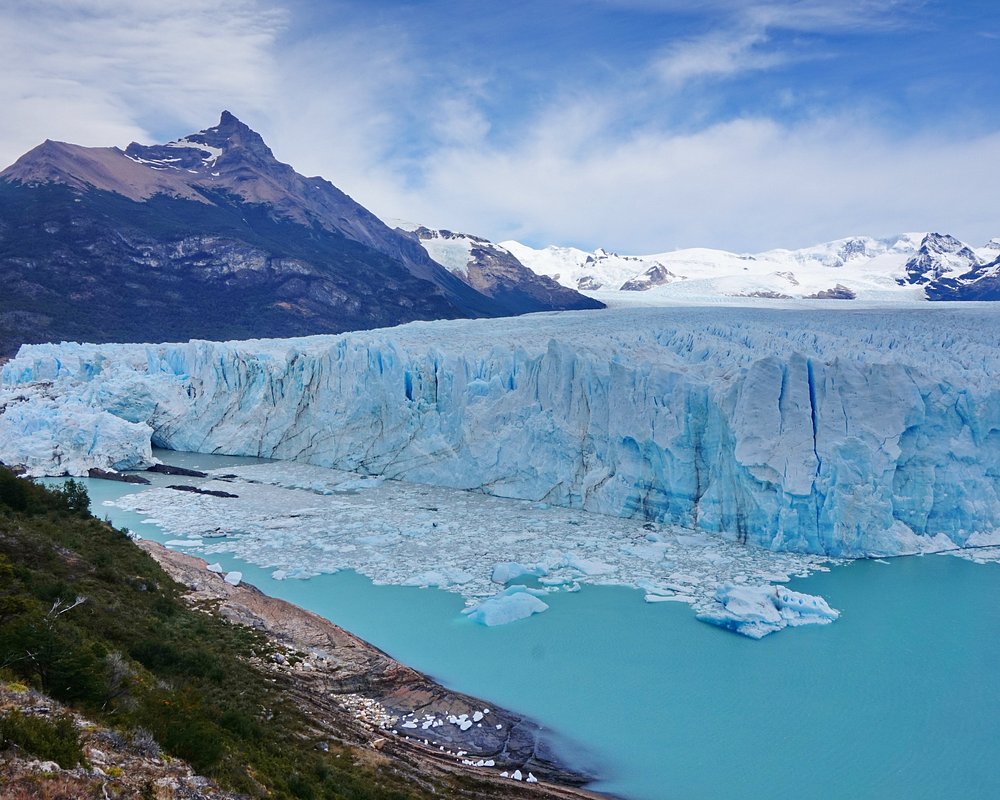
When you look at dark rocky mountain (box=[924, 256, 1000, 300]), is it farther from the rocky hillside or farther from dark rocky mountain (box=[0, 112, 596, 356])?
the rocky hillside

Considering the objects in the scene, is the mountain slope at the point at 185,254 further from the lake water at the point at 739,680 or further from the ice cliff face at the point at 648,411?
the lake water at the point at 739,680

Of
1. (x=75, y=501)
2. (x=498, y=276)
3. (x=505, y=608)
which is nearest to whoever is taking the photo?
(x=75, y=501)

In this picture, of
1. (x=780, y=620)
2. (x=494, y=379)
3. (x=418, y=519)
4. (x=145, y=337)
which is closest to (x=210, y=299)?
(x=145, y=337)

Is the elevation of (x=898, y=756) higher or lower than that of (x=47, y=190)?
lower

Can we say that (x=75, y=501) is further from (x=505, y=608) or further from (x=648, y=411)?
(x=648, y=411)

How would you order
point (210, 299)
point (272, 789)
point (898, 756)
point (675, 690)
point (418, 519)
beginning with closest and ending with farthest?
point (272, 789)
point (898, 756)
point (675, 690)
point (418, 519)
point (210, 299)

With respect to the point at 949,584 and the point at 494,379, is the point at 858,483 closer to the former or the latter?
the point at 949,584

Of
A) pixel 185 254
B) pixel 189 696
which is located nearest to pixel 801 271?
pixel 185 254
